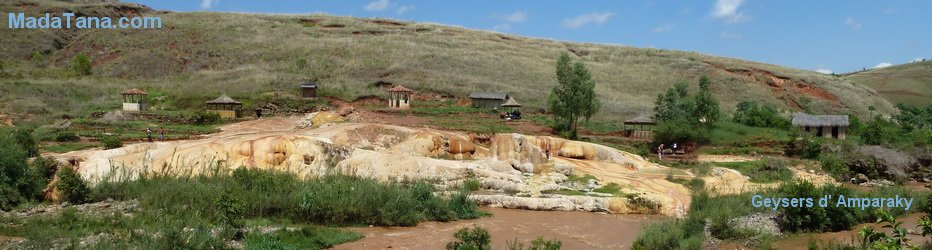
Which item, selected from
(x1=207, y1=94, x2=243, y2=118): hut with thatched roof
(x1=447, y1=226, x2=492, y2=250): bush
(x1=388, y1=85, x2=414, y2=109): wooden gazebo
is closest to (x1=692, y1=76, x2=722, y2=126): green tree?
(x1=388, y1=85, x2=414, y2=109): wooden gazebo

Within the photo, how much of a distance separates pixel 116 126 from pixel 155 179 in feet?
61.3

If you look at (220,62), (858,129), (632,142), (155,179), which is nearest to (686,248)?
(155,179)

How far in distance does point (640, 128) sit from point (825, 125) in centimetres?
1244

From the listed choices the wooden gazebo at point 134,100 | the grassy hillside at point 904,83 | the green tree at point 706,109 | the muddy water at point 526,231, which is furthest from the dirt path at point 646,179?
the grassy hillside at point 904,83

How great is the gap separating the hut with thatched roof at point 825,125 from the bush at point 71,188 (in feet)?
139

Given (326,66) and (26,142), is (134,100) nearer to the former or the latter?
(26,142)

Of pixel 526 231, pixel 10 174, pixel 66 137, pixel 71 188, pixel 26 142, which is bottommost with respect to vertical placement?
pixel 526 231

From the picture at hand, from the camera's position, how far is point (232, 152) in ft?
78.3

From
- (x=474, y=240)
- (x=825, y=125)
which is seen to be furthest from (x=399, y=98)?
→ (x=474, y=240)

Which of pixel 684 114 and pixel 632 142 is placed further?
pixel 684 114

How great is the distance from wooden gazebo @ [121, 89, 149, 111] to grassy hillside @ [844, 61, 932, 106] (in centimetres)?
9424

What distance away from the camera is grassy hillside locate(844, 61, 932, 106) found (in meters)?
98.4

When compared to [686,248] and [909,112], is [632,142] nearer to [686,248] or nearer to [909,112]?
[686,248]

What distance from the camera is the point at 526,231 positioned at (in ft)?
61.9
